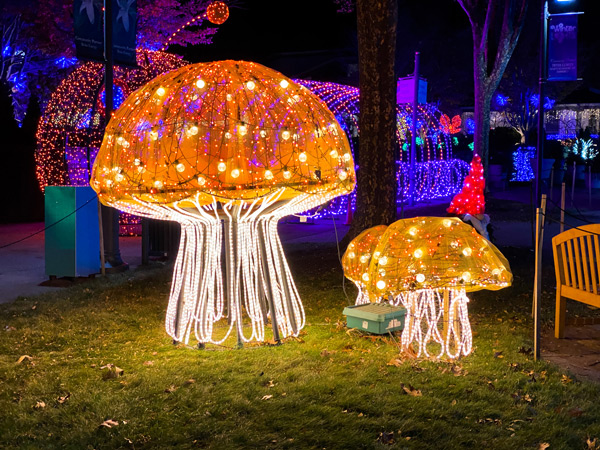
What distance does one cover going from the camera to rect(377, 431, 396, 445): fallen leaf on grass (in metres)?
4.03

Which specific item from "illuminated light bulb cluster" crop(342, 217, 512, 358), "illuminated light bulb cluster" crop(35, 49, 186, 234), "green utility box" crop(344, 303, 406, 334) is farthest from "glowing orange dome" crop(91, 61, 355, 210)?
"illuminated light bulb cluster" crop(35, 49, 186, 234)

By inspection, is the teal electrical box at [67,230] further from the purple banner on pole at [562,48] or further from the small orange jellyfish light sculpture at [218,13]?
the purple banner on pole at [562,48]

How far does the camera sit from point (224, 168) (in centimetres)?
508

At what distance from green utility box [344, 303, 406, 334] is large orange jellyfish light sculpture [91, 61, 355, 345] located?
25.0 inches

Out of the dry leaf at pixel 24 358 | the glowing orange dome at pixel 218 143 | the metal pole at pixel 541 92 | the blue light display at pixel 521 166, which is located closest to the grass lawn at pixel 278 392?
the dry leaf at pixel 24 358

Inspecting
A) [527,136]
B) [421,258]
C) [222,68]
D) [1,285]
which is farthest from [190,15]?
[527,136]

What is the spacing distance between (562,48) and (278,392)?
1108cm

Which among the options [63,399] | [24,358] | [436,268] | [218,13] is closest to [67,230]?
[24,358]

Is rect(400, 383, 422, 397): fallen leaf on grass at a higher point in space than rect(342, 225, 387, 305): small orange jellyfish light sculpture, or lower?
lower

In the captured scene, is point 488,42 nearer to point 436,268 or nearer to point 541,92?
point 541,92

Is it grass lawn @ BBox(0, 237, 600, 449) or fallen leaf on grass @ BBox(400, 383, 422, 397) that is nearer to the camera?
grass lawn @ BBox(0, 237, 600, 449)

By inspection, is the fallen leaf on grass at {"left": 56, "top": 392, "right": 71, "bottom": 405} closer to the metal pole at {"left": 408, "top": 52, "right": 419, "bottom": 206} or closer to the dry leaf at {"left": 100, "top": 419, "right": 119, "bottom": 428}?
the dry leaf at {"left": 100, "top": 419, "right": 119, "bottom": 428}

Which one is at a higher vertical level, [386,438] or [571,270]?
[571,270]

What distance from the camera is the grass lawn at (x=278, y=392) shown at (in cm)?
412
